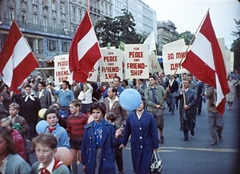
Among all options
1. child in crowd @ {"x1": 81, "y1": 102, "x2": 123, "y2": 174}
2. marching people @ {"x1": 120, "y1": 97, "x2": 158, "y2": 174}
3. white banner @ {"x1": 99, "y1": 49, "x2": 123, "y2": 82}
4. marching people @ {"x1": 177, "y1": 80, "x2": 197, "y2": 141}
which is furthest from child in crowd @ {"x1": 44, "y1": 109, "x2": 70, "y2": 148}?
white banner @ {"x1": 99, "y1": 49, "x2": 123, "y2": 82}

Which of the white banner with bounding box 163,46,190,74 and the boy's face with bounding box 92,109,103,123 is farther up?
the white banner with bounding box 163,46,190,74

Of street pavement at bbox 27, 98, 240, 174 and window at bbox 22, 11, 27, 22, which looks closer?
street pavement at bbox 27, 98, 240, 174

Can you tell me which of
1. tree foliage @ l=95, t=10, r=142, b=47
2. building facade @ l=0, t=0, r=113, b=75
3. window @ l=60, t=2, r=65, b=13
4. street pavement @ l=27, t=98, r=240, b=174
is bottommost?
street pavement @ l=27, t=98, r=240, b=174

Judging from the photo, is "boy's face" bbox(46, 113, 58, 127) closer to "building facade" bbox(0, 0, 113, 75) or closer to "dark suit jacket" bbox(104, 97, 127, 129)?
"dark suit jacket" bbox(104, 97, 127, 129)

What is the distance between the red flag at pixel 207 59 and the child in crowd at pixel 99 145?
185 centimetres

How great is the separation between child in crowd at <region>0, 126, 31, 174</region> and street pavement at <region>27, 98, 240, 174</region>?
340 centimetres

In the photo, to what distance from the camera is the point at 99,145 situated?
467 centimetres

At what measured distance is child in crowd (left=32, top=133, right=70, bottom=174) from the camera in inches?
125

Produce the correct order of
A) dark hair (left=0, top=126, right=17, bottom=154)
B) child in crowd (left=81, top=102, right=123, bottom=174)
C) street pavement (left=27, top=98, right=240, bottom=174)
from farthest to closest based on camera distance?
1. street pavement (left=27, top=98, right=240, bottom=174)
2. child in crowd (left=81, top=102, right=123, bottom=174)
3. dark hair (left=0, top=126, right=17, bottom=154)

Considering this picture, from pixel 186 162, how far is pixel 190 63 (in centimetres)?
212

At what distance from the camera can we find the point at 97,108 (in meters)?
4.76

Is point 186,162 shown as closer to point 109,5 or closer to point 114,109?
point 114,109

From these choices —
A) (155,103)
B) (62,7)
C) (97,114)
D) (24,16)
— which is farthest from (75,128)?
(62,7)

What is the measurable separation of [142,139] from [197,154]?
2.61 metres
